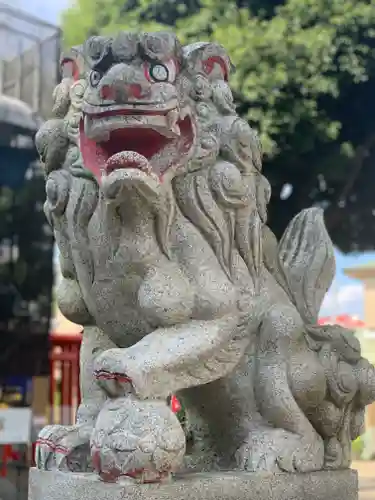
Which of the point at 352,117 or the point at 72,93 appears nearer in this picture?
the point at 72,93

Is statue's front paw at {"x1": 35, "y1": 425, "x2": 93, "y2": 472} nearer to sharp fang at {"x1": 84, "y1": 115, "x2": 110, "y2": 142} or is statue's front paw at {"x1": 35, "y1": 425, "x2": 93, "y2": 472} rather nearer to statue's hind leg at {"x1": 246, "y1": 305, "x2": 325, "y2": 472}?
statue's hind leg at {"x1": 246, "y1": 305, "x2": 325, "y2": 472}

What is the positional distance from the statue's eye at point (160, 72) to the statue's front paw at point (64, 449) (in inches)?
35.4

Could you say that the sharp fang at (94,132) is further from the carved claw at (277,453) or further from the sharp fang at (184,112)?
the carved claw at (277,453)

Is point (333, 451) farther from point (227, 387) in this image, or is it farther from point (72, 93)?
point (72, 93)

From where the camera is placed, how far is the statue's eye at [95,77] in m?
1.82

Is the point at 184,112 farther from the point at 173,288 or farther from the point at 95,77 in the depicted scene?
the point at 173,288

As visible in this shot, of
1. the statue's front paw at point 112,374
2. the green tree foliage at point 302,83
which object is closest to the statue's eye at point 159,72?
the statue's front paw at point 112,374

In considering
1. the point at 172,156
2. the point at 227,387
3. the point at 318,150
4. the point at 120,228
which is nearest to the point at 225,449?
the point at 227,387

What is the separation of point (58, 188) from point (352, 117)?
7057mm

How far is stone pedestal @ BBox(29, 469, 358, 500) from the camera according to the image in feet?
5.44

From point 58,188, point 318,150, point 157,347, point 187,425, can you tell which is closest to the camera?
point 157,347

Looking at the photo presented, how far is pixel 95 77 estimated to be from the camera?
183 centimetres

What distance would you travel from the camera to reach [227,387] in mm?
1975

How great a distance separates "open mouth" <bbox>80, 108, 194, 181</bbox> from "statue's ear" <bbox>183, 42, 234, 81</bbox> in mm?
165
